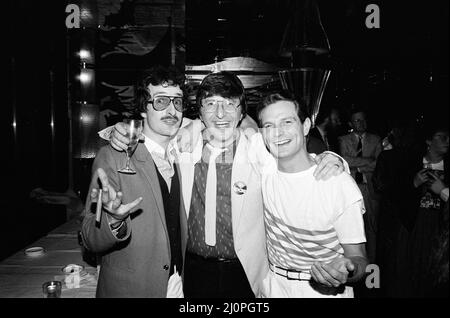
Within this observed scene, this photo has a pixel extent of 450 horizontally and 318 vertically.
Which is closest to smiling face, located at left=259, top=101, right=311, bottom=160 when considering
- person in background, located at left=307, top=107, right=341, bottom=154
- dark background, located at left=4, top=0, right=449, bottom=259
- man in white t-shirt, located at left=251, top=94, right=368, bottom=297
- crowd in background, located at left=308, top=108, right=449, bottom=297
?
man in white t-shirt, located at left=251, top=94, right=368, bottom=297

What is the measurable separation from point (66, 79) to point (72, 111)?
521 millimetres

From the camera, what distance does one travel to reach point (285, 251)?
5.84 ft

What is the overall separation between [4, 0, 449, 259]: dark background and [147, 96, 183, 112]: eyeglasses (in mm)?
2051

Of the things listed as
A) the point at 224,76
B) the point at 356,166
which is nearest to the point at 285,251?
the point at 224,76

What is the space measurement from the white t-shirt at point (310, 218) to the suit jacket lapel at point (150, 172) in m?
0.60

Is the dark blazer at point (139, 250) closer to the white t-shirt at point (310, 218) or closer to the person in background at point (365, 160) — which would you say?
the white t-shirt at point (310, 218)

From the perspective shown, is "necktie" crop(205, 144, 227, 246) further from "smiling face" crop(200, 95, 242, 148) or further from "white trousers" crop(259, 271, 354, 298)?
"white trousers" crop(259, 271, 354, 298)

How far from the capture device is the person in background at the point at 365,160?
413 centimetres

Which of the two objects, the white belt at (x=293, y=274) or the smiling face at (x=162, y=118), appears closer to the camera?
the white belt at (x=293, y=274)

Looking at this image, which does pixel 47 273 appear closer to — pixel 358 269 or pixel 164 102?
pixel 164 102

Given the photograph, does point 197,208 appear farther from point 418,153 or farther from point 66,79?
point 66,79

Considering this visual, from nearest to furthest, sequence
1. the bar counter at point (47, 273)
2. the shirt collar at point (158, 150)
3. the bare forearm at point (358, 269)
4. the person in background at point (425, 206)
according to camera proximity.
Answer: the bare forearm at point (358, 269)
the bar counter at point (47, 273)
the shirt collar at point (158, 150)
the person in background at point (425, 206)

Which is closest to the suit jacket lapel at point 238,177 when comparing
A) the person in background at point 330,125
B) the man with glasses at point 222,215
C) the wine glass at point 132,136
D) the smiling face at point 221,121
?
the man with glasses at point 222,215

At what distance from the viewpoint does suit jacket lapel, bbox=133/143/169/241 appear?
1.80 metres
